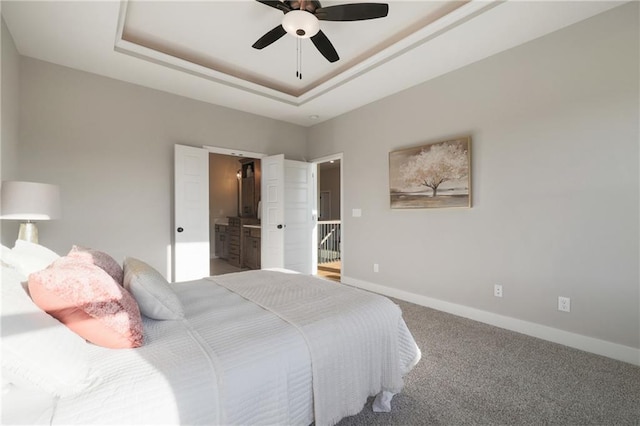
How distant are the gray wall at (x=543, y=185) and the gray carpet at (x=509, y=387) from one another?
40 centimetres

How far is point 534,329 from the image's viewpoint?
269 centimetres

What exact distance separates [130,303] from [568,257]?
10.7 ft

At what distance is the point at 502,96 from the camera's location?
2.90 meters

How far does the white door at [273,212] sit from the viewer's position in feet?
15.2

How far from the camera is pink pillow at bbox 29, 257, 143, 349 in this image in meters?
1.08

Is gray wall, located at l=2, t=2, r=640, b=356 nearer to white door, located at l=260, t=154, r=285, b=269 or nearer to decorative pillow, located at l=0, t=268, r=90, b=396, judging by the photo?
white door, located at l=260, t=154, r=285, b=269

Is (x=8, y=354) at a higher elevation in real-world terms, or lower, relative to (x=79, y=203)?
lower

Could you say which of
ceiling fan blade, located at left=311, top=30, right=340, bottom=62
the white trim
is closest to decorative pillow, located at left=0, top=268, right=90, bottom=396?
ceiling fan blade, located at left=311, top=30, right=340, bottom=62

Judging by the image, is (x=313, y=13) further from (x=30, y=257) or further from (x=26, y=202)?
(x=26, y=202)

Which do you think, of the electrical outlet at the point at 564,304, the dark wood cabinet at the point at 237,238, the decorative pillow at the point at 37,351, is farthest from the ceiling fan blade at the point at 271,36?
the dark wood cabinet at the point at 237,238

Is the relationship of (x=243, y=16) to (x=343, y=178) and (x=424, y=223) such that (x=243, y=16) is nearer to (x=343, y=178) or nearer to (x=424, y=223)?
(x=343, y=178)

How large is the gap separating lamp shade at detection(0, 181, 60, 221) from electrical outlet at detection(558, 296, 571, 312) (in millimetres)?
4445

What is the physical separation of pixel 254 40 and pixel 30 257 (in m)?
2.63

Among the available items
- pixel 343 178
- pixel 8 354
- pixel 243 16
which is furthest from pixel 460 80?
pixel 8 354
